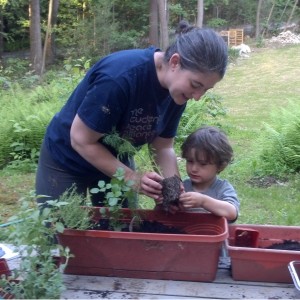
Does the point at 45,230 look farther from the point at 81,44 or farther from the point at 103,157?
the point at 81,44

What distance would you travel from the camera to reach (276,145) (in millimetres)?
6219

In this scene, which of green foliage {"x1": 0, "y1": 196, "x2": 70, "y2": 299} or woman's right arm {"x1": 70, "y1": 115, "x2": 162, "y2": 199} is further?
woman's right arm {"x1": 70, "y1": 115, "x2": 162, "y2": 199}

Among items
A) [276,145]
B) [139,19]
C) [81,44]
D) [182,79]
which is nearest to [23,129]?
[276,145]

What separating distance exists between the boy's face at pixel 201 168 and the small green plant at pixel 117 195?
43cm

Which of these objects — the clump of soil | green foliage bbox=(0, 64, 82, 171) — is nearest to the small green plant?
the clump of soil

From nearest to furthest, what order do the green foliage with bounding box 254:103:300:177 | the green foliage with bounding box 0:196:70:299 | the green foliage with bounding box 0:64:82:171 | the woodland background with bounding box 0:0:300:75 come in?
the green foliage with bounding box 0:196:70:299
the green foliage with bounding box 254:103:300:177
the green foliage with bounding box 0:64:82:171
the woodland background with bounding box 0:0:300:75

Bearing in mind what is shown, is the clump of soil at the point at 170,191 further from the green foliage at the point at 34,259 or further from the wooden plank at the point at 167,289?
the green foliage at the point at 34,259

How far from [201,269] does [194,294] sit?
0.32 ft

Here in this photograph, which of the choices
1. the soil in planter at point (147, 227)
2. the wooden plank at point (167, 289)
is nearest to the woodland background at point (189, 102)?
the soil in planter at point (147, 227)

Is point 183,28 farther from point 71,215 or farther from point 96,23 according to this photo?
point 96,23

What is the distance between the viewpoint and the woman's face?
6.58 ft

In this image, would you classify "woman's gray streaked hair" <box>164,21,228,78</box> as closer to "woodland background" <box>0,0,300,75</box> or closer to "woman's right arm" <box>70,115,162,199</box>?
"woman's right arm" <box>70,115,162,199</box>

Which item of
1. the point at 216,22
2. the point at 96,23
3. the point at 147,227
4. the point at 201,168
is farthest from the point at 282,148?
the point at 216,22

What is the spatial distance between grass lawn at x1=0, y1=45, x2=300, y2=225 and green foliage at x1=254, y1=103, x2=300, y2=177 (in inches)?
5.7
